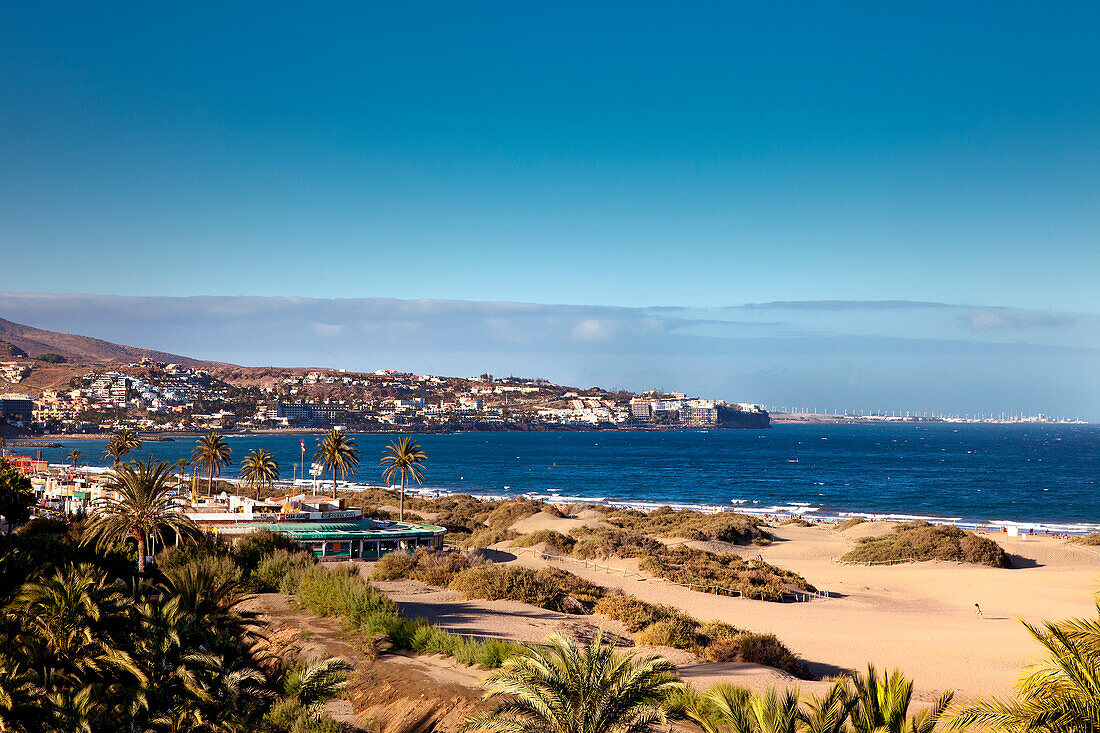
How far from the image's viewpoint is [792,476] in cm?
10462

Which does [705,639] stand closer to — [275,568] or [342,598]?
[342,598]

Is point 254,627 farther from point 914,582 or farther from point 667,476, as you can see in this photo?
point 667,476

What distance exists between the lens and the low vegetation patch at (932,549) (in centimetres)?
3888

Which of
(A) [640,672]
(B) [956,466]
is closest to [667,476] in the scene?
(B) [956,466]

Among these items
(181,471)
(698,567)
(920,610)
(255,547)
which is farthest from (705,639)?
(181,471)

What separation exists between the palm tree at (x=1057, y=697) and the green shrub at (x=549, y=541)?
97.8ft

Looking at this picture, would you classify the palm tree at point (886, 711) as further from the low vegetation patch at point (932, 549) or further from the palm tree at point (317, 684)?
the low vegetation patch at point (932, 549)

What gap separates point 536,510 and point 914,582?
27.3m

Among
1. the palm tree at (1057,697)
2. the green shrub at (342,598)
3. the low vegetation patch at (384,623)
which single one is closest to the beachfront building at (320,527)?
the green shrub at (342,598)

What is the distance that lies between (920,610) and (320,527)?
24.9 meters

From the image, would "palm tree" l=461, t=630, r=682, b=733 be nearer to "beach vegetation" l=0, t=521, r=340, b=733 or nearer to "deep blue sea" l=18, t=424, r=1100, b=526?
"beach vegetation" l=0, t=521, r=340, b=733

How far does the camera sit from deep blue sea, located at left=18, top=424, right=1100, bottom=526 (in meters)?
74.1

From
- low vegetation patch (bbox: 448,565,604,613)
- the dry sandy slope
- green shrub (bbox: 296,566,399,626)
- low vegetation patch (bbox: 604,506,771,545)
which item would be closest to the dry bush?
the dry sandy slope

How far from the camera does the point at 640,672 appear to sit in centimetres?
887
